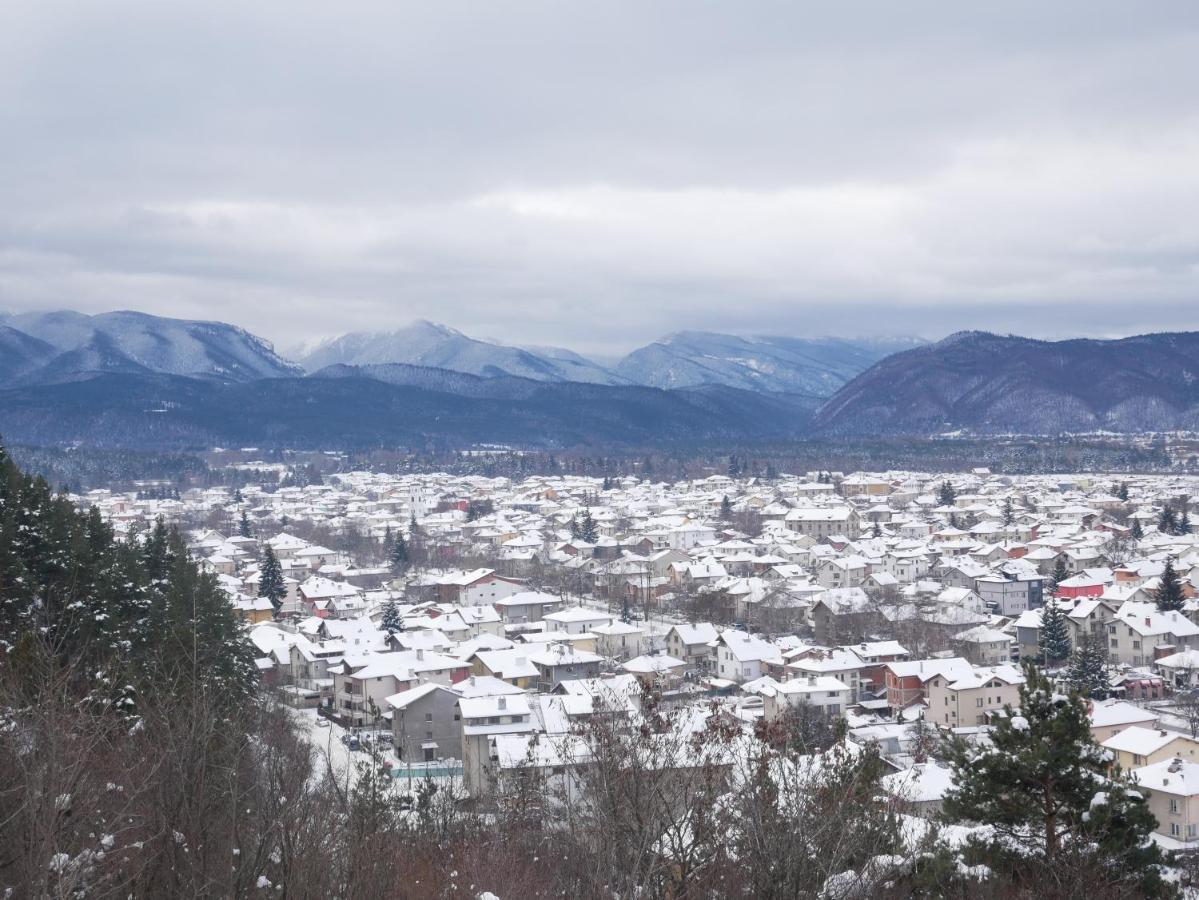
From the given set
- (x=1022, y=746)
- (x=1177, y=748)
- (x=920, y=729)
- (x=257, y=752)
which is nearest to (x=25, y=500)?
(x=257, y=752)

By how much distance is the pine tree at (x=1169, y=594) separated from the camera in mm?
27156

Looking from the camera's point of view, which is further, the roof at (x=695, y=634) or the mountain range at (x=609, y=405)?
the mountain range at (x=609, y=405)

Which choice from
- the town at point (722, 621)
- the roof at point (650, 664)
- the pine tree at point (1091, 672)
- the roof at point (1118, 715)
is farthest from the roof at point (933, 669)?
the roof at point (650, 664)

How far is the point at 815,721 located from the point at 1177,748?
484 cm

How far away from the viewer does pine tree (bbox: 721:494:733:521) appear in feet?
174

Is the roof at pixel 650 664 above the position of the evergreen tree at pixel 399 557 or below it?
above

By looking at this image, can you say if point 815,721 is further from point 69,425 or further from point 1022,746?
point 69,425

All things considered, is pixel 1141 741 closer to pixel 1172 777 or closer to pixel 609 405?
pixel 1172 777

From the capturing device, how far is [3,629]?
1057 cm

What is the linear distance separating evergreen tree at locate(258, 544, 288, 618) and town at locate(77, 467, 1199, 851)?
9cm

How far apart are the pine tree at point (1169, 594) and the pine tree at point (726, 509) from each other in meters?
25.6

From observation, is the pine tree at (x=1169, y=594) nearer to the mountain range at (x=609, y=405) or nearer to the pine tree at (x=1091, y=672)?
the pine tree at (x=1091, y=672)

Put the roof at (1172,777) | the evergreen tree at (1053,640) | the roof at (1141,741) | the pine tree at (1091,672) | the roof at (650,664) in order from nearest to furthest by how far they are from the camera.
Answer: the roof at (1172,777)
the roof at (1141,741)
the pine tree at (1091,672)
the roof at (650,664)
the evergreen tree at (1053,640)

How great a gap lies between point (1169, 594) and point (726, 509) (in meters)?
28.6
